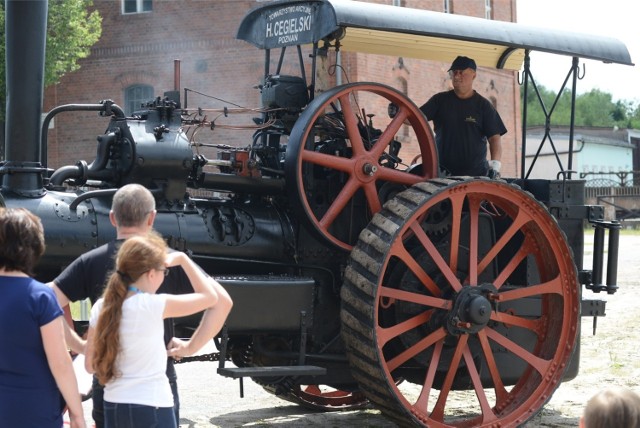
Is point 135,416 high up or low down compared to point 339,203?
down

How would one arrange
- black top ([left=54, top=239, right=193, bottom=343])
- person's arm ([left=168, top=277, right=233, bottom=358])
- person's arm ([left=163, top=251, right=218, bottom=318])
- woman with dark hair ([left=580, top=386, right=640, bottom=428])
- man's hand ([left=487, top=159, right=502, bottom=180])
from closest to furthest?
woman with dark hair ([left=580, top=386, right=640, bottom=428]) < person's arm ([left=163, top=251, right=218, bottom=318]) < person's arm ([left=168, top=277, right=233, bottom=358]) < black top ([left=54, top=239, right=193, bottom=343]) < man's hand ([left=487, top=159, right=502, bottom=180])

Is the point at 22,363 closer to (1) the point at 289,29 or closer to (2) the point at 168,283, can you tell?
(2) the point at 168,283

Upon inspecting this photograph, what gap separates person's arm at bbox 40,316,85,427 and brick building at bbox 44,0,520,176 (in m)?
22.5

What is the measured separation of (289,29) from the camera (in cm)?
689

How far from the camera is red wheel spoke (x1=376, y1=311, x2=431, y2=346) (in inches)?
251

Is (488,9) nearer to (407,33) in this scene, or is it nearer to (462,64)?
(462,64)

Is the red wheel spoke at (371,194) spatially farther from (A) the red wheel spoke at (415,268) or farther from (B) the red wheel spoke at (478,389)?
(B) the red wheel spoke at (478,389)

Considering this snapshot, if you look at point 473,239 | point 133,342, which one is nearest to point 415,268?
point 473,239

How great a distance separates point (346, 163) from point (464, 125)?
4.45 ft

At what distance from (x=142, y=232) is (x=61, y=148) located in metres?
26.2

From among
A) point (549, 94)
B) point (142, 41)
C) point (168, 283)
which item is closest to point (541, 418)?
point (168, 283)

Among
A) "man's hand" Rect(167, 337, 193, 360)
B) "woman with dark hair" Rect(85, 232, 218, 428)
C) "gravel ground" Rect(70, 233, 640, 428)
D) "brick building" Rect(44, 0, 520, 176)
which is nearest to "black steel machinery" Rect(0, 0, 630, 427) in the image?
"gravel ground" Rect(70, 233, 640, 428)

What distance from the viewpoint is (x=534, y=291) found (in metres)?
6.97

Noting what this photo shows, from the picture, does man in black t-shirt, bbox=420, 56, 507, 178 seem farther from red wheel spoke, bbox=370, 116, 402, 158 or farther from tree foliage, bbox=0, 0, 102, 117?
tree foliage, bbox=0, 0, 102, 117
